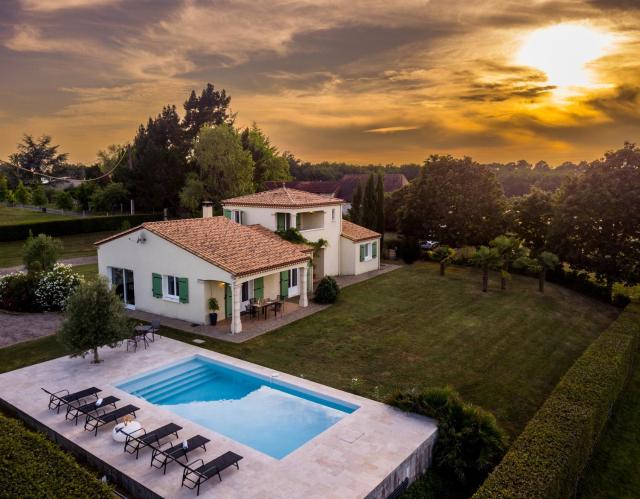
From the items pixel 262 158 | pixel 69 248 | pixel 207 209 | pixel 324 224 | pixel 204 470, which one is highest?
pixel 262 158

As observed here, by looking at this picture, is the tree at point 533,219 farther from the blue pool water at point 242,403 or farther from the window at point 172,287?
the blue pool water at point 242,403

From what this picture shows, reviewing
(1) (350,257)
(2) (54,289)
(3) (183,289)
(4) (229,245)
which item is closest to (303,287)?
(4) (229,245)

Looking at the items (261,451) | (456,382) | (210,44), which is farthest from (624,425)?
(210,44)

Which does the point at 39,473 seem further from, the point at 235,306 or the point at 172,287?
the point at 172,287

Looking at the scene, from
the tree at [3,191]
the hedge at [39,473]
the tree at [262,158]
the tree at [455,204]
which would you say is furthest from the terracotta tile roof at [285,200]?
the tree at [3,191]

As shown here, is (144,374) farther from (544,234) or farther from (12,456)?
(544,234)

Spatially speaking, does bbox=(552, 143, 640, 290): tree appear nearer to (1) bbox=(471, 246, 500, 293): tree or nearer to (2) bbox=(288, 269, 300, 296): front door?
(1) bbox=(471, 246, 500, 293): tree

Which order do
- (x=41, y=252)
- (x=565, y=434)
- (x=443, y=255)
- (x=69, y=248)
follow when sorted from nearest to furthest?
(x=565, y=434) → (x=41, y=252) → (x=443, y=255) → (x=69, y=248)
